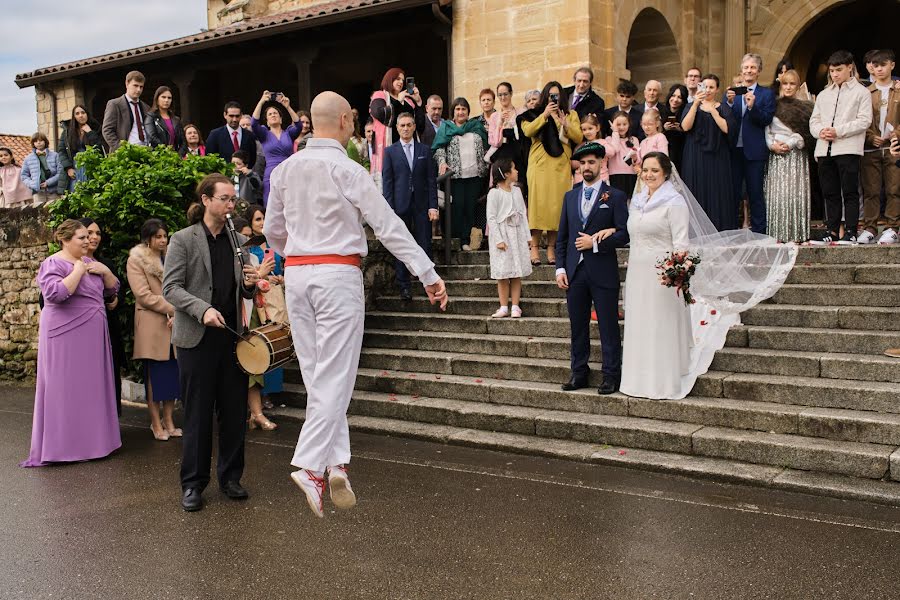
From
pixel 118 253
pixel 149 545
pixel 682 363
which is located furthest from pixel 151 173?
pixel 682 363

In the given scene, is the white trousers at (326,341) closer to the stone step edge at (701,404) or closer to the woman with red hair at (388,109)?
the stone step edge at (701,404)

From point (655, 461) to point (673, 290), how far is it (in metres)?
1.50

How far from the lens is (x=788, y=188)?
9.27 meters

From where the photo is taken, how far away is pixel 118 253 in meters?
8.80

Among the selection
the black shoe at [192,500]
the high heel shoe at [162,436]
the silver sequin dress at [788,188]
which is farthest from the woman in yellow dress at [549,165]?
the black shoe at [192,500]

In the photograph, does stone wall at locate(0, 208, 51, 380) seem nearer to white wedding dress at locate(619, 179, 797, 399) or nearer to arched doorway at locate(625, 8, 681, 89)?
white wedding dress at locate(619, 179, 797, 399)

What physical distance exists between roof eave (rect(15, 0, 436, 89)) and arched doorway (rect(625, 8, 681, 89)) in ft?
12.1

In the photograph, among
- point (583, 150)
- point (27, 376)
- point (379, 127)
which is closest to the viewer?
point (583, 150)

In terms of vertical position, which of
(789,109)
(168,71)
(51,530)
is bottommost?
(51,530)

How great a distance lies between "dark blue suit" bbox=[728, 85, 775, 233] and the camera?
9.17 m

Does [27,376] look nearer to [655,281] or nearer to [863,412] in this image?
[655,281]

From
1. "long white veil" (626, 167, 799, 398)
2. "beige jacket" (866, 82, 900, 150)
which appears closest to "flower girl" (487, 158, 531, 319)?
"long white veil" (626, 167, 799, 398)

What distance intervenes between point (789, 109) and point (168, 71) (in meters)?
13.6

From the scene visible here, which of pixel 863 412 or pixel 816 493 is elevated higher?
pixel 863 412
